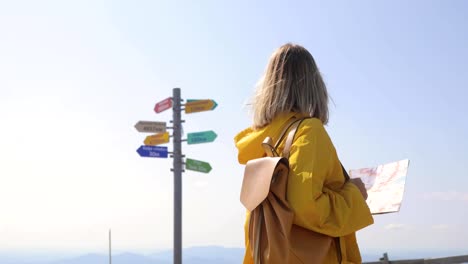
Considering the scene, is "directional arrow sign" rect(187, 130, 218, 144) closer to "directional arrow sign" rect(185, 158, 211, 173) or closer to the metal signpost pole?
the metal signpost pole

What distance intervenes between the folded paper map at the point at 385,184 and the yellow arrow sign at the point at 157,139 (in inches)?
300

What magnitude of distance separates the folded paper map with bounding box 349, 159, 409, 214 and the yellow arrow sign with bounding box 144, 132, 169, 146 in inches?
300

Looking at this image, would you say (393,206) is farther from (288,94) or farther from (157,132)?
(157,132)

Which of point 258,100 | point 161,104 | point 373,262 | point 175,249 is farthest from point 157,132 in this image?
point 258,100

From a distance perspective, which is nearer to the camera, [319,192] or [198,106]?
[319,192]

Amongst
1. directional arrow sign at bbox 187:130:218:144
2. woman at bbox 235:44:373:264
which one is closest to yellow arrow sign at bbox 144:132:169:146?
directional arrow sign at bbox 187:130:218:144

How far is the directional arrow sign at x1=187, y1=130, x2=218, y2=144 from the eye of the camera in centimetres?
980

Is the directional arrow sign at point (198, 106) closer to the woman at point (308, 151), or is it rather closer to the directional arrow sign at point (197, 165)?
the directional arrow sign at point (197, 165)

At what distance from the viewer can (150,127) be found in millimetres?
9742

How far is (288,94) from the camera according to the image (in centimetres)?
206

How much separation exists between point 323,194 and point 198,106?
8330 mm

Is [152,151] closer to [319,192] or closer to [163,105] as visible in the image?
[163,105]

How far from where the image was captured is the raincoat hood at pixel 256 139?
6.66ft

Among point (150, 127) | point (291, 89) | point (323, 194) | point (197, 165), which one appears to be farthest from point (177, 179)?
point (323, 194)
